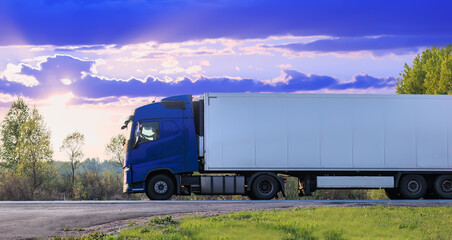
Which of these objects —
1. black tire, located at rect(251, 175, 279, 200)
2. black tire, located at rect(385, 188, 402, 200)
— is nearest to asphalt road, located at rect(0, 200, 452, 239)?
black tire, located at rect(251, 175, 279, 200)

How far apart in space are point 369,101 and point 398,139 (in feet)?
6.20

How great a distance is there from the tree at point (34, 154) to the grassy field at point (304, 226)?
30783 mm

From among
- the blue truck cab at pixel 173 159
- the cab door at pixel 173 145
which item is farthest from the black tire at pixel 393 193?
the cab door at pixel 173 145

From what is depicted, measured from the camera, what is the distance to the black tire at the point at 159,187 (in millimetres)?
22156

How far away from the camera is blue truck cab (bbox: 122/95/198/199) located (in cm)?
2194

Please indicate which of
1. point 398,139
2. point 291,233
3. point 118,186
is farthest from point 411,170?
point 118,186

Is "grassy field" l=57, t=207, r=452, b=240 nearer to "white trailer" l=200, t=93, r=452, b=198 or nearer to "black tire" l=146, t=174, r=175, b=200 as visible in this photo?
"white trailer" l=200, t=93, r=452, b=198

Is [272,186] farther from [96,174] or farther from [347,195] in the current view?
[96,174]

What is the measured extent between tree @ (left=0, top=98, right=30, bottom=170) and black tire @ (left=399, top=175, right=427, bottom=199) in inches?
1549

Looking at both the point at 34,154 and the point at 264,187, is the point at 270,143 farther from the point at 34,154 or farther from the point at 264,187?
the point at 34,154

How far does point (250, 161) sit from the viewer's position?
73.0ft

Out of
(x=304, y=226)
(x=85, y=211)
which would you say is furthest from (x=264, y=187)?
(x=304, y=226)

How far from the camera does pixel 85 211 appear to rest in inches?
689

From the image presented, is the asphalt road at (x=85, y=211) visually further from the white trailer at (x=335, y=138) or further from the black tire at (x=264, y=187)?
the white trailer at (x=335, y=138)
